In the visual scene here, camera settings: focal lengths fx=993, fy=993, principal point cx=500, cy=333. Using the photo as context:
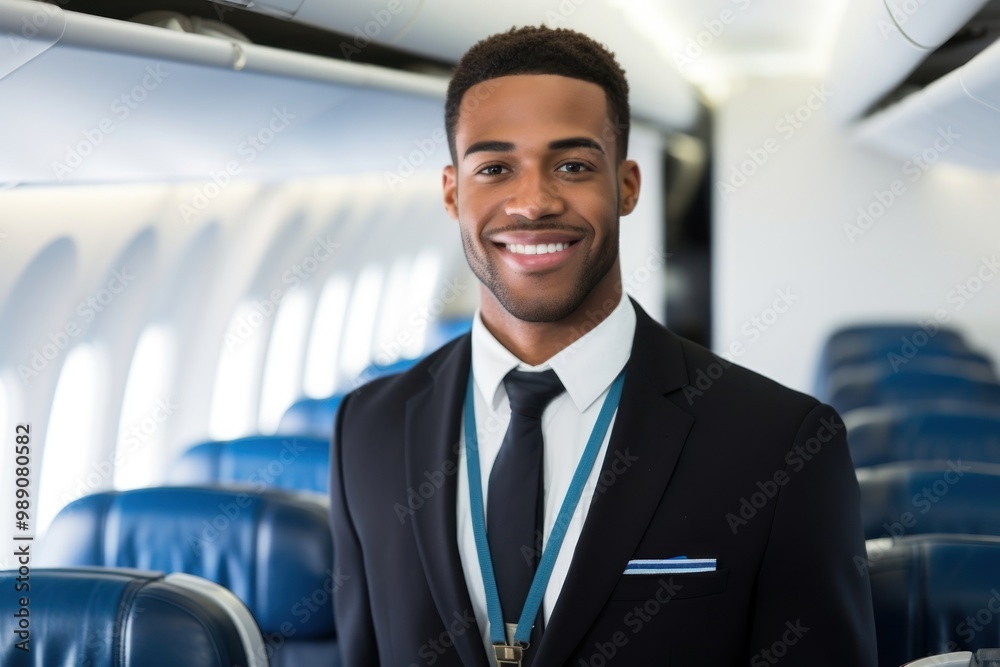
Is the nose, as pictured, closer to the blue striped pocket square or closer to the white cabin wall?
the blue striped pocket square

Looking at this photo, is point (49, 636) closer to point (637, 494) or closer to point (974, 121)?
point (637, 494)

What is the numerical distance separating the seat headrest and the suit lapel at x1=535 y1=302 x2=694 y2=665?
4.07 feet

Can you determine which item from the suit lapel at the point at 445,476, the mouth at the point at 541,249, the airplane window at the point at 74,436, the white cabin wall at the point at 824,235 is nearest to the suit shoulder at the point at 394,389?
the suit lapel at the point at 445,476

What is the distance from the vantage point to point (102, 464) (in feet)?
A: 15.0

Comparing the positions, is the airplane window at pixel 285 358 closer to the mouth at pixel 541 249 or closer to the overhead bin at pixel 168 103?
the overhead bin at pixel 168 103

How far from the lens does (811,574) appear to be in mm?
1692

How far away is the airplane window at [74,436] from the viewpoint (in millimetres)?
4227

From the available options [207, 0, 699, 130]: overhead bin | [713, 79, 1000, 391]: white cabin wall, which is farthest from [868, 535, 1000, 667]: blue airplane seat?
[713, 79, 1000, 391]: white cabin wall

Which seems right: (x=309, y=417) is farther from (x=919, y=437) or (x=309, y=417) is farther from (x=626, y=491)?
(x=626, y=491)

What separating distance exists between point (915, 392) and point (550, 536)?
5.02 m

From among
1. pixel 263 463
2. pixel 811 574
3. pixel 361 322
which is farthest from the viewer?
pixel 361 322

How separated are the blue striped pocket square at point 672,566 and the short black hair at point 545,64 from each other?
0.75 metres

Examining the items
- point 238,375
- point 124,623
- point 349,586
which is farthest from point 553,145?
point 238,375

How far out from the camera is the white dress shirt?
1.80 m
